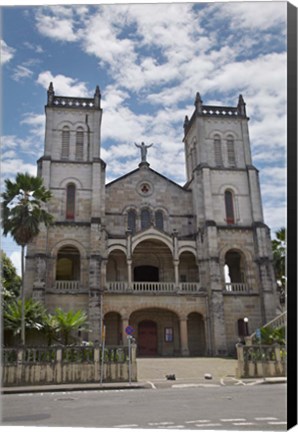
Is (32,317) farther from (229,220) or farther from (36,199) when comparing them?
(229,220)

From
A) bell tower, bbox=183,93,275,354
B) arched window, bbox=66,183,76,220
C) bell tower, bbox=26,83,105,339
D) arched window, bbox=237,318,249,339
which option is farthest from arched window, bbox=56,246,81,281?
arched window, bbox=237,318,249,339

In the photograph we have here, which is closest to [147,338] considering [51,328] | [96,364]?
[51,328]

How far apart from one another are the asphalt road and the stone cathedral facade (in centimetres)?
1623

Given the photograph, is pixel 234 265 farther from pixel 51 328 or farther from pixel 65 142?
pixel 51 328

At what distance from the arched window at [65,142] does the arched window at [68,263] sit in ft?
22.3

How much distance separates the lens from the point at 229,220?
107ft

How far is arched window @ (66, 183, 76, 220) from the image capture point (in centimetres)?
3133

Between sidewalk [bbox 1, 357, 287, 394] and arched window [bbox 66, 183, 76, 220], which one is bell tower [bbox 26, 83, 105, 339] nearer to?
arched window [bbox 66, 183, 76, 220]

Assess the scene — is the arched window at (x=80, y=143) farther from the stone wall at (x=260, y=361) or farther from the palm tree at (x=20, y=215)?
the stone wall at (x=260, y=361)

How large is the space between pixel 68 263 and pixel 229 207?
492 inches

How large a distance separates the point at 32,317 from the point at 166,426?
1572cm

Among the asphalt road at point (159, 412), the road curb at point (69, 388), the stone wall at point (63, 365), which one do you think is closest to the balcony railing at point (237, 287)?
the stone wall at point (63, 365)

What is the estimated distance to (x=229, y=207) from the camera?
33.3 meters

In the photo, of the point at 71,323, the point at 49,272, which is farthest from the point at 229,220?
the point at 71,323
